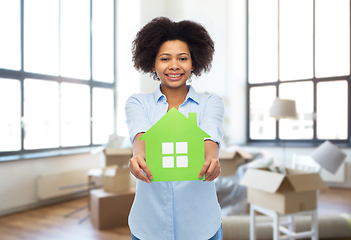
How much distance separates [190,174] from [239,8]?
17.5 feet

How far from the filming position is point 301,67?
5102 millimetres

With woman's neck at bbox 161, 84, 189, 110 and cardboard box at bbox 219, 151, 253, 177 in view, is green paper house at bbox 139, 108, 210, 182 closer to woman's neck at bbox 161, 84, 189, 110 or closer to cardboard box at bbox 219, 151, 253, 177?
woman's neck at bbox 161, 84, 189, 110

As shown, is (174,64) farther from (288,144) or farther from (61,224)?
(288,144)

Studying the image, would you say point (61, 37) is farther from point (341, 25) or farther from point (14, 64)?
point (341, 25)

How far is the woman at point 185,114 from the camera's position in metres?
0.81

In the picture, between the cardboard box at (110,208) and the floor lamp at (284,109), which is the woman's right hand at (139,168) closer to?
the cardboard box at (110,208)

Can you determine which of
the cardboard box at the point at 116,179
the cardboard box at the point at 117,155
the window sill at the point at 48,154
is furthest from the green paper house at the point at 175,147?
the window sill at the point at 48,154

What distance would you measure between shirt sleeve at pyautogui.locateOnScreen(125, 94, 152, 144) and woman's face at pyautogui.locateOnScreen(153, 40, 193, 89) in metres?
0.11

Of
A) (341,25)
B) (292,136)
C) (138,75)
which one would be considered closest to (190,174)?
(138,75)

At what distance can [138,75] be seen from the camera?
469cm

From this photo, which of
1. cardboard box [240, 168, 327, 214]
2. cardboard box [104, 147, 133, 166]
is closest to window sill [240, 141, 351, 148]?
cardboard box [104, 147, 133, 166]

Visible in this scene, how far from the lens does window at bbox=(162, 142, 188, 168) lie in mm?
680

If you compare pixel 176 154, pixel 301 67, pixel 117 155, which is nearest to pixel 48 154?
pixel 117 155

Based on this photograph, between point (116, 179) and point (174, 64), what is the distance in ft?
7.39
